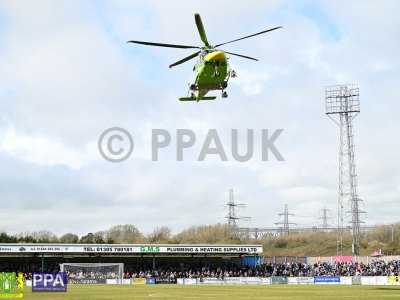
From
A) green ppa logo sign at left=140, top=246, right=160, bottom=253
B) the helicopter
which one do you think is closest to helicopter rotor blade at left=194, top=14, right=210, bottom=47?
the helicopter

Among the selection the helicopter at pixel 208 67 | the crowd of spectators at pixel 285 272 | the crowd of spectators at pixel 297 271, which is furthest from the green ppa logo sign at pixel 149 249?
the helicopter at pixel 208 67

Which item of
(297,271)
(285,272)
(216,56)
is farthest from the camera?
(297,271)

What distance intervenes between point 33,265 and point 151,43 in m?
73.9

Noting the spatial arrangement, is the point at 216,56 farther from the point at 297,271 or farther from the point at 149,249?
the point at 149,249

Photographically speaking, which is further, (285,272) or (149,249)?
(149,249)

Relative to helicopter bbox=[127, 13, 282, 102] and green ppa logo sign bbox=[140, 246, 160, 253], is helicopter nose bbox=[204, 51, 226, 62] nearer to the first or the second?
helicopter bbox=[127, 13, 282, 102]

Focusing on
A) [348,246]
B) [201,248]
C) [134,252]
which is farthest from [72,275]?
[348,246]

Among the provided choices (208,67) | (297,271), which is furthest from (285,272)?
(208,67)

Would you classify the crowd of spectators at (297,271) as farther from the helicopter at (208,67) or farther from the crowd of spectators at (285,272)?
the helicopter at (208,67)

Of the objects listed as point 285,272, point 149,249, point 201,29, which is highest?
point 201,29

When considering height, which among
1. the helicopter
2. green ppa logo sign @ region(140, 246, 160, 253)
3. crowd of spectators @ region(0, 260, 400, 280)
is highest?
the helicopter

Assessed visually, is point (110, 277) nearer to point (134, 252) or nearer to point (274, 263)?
point (134, 252)

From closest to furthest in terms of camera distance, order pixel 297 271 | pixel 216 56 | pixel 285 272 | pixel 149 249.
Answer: pixel 216 56
pixel 285 272
pixel 297 271
pixel 149 249

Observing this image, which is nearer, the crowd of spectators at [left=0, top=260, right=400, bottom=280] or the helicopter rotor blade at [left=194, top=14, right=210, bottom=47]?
the helicopter rotor blade at [left=194, top=14, right=210, bottom=47]
